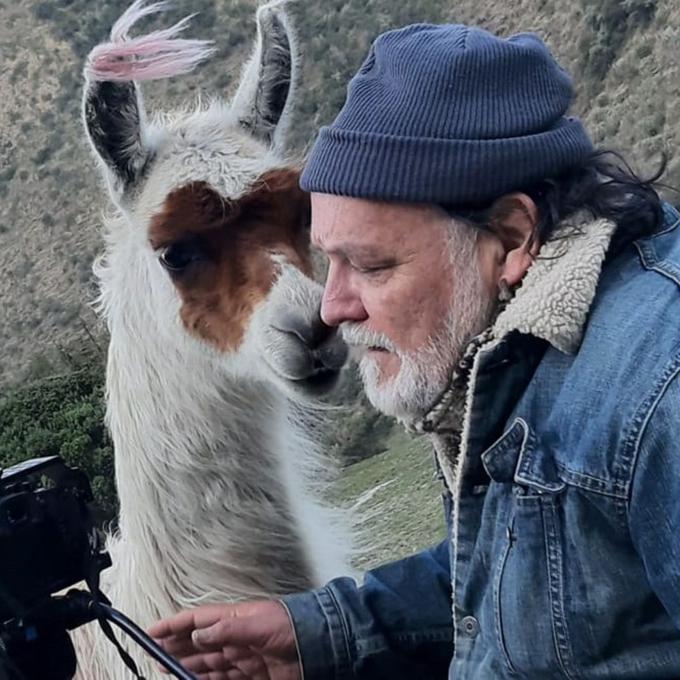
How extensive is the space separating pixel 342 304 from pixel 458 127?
36 centimetres

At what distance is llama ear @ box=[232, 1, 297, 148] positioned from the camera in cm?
298

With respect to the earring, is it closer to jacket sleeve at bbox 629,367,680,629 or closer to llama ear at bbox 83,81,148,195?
jacket sleeve at bbox 629,367,680,629

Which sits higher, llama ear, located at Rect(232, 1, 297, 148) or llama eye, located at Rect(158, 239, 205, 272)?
llama ear, located at Rect(232, 1, 297, 148)

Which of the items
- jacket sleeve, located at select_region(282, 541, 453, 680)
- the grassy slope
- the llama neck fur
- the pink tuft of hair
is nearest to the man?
jacket sleeve, located at select_region(282, 541, 453, 680)

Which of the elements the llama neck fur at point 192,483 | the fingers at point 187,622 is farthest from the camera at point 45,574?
the llama neck fur at point 192,483

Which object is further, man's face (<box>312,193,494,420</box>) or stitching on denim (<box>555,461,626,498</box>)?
man's face (<box>312,193,494,420</box>)

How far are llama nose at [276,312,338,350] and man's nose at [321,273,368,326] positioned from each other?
0.66 meters

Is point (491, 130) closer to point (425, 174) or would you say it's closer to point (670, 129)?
point (425, 174)

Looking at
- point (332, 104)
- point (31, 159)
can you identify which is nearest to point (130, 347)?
point (332, 104)

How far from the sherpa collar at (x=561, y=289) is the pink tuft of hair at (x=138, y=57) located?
1356 millimetres

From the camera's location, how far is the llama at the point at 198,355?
2.69 meters

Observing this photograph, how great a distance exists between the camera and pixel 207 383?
2760 millimetres

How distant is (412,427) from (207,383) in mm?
919

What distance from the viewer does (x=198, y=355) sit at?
9.11 ft
